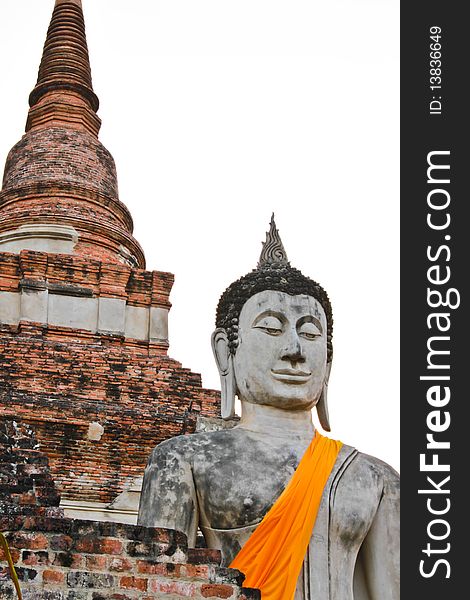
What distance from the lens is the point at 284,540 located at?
6.20 metres

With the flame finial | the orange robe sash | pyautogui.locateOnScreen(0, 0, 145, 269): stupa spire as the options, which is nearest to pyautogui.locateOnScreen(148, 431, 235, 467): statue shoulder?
the orange robe sash

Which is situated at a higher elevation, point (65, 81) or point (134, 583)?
point (65, 81)

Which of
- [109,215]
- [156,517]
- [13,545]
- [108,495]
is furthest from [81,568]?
[109,215]

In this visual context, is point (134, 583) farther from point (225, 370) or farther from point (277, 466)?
point (225, 370)

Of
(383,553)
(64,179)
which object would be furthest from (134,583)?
(64,179)

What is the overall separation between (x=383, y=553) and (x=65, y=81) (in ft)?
48.1

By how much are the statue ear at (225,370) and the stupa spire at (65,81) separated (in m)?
12.5

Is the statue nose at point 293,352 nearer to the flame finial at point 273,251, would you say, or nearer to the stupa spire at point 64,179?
the flame finial at point 273,251

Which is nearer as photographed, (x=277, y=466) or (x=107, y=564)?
(x=107, y=564)

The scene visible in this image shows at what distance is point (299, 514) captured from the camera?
20.6 feet

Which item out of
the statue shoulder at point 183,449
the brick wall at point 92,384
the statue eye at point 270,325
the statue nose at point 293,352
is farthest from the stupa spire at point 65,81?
the statue shoulder at point 183,449

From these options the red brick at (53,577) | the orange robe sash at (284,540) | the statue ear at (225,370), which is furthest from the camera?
the statue ear at (225,370)

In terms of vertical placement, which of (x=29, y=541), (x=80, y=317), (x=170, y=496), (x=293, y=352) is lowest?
(x=29, y=541)

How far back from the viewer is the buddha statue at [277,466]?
21.0ft
